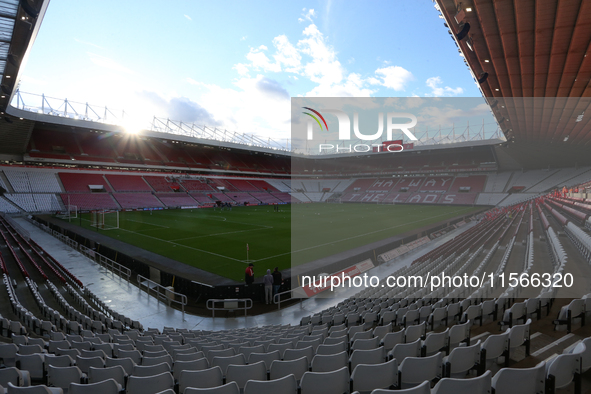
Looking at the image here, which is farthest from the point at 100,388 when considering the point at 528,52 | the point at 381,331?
the point at 528,52

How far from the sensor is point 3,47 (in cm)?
1270

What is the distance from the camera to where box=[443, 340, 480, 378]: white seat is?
340cm

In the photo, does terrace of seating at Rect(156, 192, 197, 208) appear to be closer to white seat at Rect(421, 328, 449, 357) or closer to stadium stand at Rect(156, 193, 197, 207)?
stadium stand at Rect(156, 193, 197, 207)

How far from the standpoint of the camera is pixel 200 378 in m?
3.36

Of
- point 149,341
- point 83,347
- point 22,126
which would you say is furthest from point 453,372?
point 22,126

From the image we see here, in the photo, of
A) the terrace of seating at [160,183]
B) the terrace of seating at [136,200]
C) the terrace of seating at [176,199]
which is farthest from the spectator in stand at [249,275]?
the terrace of seating at [160,183]

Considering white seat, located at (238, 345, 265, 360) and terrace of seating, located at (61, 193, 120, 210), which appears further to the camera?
terrace of seating, located at (61, 193, 120, 210)

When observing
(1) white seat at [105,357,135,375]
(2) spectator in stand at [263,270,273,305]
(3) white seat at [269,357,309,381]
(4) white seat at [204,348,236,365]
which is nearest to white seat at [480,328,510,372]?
(3) white seat at [269,357,309,381]

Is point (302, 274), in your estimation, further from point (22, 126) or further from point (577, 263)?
point (22, 126)

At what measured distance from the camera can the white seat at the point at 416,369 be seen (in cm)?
322

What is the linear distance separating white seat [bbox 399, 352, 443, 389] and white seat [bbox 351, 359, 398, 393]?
0.28ft

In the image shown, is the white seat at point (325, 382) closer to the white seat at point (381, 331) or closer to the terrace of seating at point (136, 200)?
the white seat at point (381, 331)

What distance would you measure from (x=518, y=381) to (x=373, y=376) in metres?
1.27

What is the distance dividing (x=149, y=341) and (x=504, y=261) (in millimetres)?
11030
